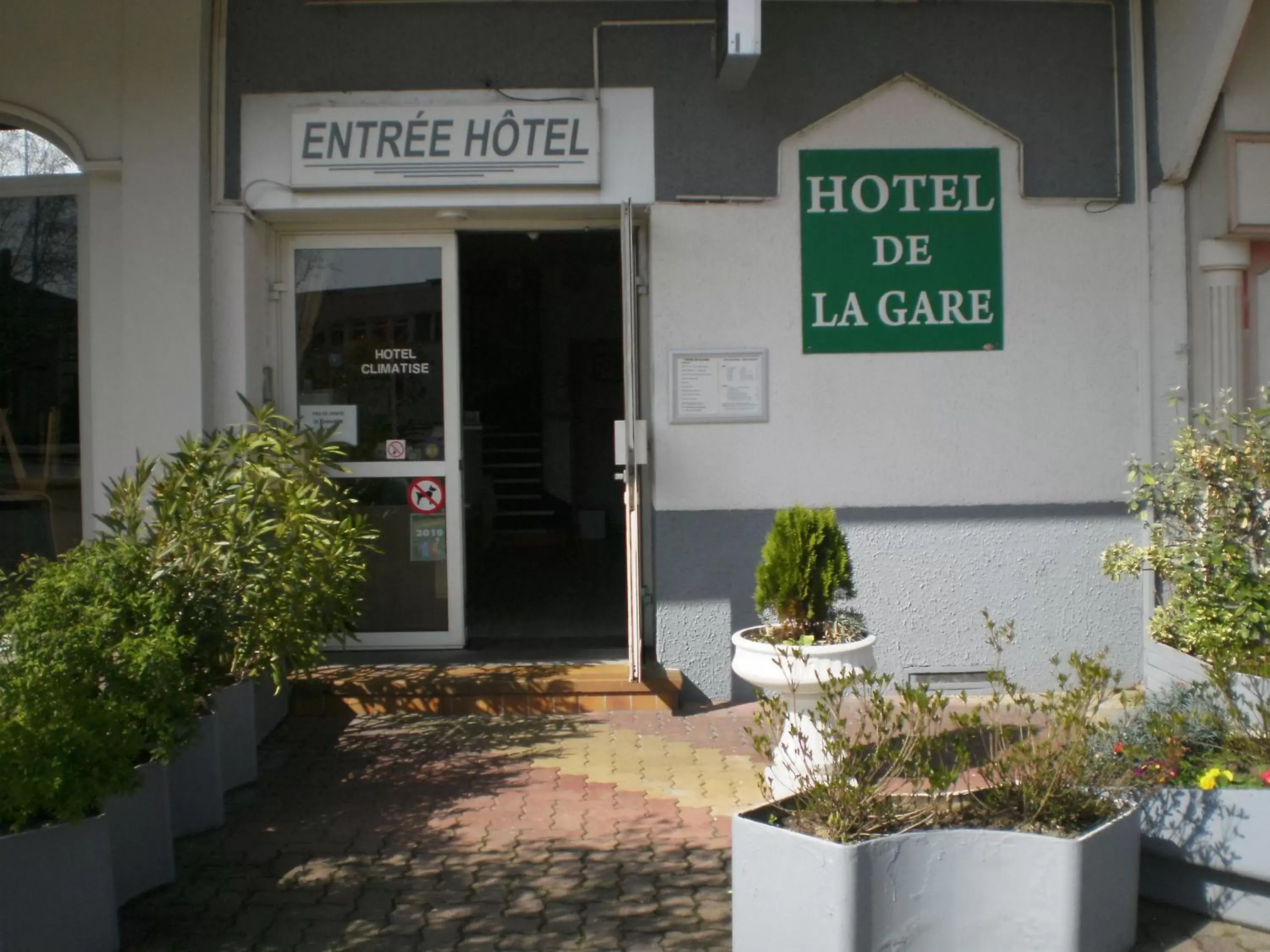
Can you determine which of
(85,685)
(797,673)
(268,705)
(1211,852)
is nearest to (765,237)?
(797,673)

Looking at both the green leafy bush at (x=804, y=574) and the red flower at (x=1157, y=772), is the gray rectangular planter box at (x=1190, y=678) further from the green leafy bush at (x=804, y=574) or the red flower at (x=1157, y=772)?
the green leafy bush at (x=804, y=574)

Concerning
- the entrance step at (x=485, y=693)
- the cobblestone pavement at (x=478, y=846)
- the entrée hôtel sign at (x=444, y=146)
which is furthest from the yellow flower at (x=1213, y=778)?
the entrée hôtel sign at (x=444, y=146)

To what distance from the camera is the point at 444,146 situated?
22.4 feet

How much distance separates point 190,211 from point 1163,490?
16.2 ft

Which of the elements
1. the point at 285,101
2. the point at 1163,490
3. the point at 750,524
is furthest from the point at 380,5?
the point at 1163,490

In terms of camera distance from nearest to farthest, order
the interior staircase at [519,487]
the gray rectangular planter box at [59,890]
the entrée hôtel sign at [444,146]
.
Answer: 1. the gray rectangular planter box at [59,890]
2. the entrée hôtel sign at [444,146]
3. the interior staircase at [519,487]

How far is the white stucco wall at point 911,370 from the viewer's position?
6.94 meters

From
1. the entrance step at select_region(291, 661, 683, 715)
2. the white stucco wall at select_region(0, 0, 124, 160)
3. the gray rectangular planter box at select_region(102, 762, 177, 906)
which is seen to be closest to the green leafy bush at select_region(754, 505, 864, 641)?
the entrance step at select_region(291, 661, 683, 715)

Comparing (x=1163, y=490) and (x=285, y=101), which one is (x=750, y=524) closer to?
(x=1163, y=490)

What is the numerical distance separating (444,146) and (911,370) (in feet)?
9.02

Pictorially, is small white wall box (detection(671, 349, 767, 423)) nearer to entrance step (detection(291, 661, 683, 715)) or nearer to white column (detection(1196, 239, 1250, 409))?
entrance step (detection(291, 661, 683, 715))

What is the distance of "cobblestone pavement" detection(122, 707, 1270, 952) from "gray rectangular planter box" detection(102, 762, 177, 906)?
0.23ft

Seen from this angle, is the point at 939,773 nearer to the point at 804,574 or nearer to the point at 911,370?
the point at 804,574

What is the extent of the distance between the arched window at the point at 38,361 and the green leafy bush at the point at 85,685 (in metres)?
2.22
